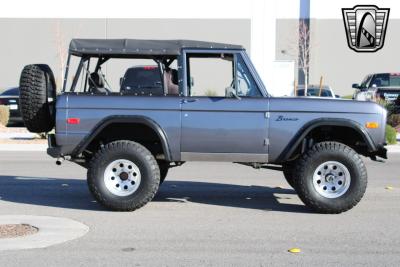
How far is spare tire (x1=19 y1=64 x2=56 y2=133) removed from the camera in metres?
8.48

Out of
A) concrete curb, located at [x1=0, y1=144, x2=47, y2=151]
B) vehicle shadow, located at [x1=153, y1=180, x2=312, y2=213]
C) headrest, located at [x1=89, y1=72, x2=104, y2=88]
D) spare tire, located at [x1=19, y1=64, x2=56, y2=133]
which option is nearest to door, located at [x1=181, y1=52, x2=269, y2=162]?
vehicle shadow, located at [x1=153, y1=180, x2=312, y2=213]

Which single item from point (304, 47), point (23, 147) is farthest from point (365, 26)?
point (23, 147)

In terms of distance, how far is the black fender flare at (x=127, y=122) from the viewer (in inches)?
320

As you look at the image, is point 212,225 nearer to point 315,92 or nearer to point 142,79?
point 142,79

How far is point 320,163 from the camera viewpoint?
26.7 ft

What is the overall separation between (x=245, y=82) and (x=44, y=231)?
3107 millimetres

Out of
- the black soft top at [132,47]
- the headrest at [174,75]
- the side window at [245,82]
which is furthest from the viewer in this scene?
the headrest at [174,75]

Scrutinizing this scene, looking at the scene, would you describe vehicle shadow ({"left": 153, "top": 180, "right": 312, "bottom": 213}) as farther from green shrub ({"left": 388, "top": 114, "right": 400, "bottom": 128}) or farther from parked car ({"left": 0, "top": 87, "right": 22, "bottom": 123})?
parked car ({"left": 0, "top": 87, "right": 22, "bottom": 123})

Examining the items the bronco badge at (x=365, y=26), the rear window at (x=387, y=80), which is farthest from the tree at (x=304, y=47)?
the rear window at (x=387, y=80)

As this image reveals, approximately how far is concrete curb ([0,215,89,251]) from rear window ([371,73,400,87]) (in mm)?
20607

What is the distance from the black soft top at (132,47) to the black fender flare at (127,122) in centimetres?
93

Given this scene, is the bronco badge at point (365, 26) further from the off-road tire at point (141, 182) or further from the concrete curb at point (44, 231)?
the concrete curb at point (44, 231)

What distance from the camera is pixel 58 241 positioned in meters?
6.73

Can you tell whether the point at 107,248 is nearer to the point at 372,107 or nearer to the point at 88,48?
the point at 88,48
